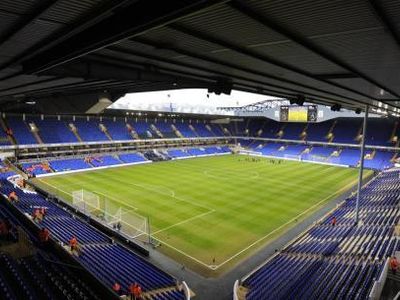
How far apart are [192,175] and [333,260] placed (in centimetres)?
2683

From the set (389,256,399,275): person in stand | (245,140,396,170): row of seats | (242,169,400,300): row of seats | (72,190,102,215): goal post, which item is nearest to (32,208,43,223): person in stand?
(72,190,102,215): goal post

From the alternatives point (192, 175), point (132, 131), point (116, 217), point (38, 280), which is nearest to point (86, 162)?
point (132, 131)

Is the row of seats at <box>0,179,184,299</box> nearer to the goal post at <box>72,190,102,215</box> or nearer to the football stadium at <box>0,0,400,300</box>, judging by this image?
the football stadium at <box>0,0,400,300</box>

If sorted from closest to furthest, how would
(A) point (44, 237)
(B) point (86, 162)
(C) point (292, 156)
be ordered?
(A) point (44, 237)
(B) point (86, 162)
(C) point (292, 156)

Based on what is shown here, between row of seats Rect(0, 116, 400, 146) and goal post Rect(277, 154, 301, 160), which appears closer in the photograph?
row of seats Rect(0, 116, 400, 146)

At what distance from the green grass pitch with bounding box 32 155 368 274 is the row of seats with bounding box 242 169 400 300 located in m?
2.75

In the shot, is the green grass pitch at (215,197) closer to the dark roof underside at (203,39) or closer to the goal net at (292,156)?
the goal net at (292,156)

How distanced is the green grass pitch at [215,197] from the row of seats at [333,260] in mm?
2746

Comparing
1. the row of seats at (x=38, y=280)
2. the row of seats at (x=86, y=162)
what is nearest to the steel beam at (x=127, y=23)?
the row of seats at (x=38, y=280)

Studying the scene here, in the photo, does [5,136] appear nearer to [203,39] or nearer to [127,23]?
[203,39]

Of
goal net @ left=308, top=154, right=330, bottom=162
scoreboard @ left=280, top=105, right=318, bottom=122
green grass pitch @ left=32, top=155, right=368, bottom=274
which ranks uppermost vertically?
scoreboard @ left=280, top=105, right=318, bottom=122

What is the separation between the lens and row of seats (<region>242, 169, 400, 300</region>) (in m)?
11.4

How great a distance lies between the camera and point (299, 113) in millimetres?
56750

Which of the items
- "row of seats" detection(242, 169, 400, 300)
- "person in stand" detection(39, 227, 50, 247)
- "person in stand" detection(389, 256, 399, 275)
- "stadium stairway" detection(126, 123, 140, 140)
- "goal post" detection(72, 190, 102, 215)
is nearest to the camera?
"person in stand" detection(389, 256, 399, 275)
